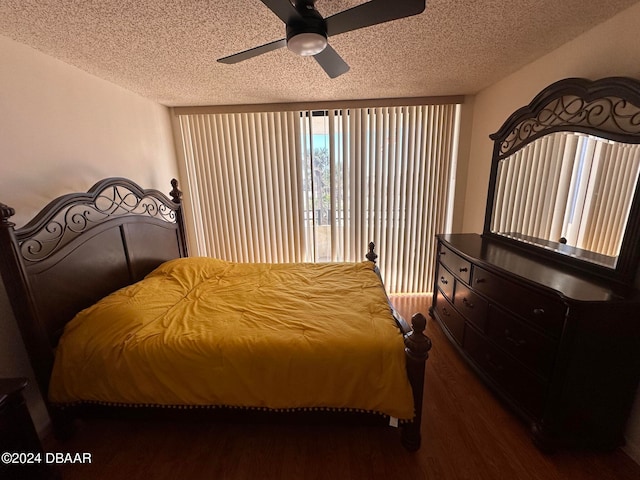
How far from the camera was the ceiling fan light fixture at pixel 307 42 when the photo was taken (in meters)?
1.12

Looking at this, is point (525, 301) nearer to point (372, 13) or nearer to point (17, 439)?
point (372, 13)

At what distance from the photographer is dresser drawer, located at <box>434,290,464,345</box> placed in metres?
Result: 2.18

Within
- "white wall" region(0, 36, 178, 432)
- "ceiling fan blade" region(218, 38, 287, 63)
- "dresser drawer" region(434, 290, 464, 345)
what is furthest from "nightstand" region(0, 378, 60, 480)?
"dresser drawer" region(434, 290, 464, 345)

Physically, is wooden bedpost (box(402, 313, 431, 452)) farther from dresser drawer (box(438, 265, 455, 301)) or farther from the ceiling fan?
the ceiling fan

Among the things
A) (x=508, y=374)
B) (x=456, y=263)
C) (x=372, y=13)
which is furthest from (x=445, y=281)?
(x=372, y=13)

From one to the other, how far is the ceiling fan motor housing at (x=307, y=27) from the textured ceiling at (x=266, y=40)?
31cm

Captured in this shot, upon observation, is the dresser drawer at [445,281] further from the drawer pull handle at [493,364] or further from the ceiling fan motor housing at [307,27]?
the ceiling fan motor housing at [307,27]

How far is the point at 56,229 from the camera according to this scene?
1.66 meters

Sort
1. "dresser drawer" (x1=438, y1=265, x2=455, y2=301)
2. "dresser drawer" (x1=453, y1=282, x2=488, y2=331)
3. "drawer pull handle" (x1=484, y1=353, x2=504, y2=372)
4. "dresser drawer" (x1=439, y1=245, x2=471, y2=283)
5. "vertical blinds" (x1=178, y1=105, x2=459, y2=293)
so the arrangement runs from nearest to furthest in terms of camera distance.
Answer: "drawer pull handle" (x1=484, y1=353, x2=504, y2=372), "dresser drawer" (x1=453, y1=282, x2=488, y2=331), "dresser drawer" (x1=439, y1=245, x2=471, y2=283), "dresser drawer" (x1=438, y1=265, x2=455, y2=301), "vertical blinds" (x1=178, y1=105, x2=459, y2=293)

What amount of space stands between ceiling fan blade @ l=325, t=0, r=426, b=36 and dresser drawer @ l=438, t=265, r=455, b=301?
6.53 feet

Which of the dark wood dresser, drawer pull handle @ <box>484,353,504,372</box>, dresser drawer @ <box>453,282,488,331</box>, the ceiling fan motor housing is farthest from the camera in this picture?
dresser drawer @ <box>453,282,488,331</box>

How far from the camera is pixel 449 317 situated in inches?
94.0

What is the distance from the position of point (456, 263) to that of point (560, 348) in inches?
39.1

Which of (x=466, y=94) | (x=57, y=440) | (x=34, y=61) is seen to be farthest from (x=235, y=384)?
(x=466, y=94)
